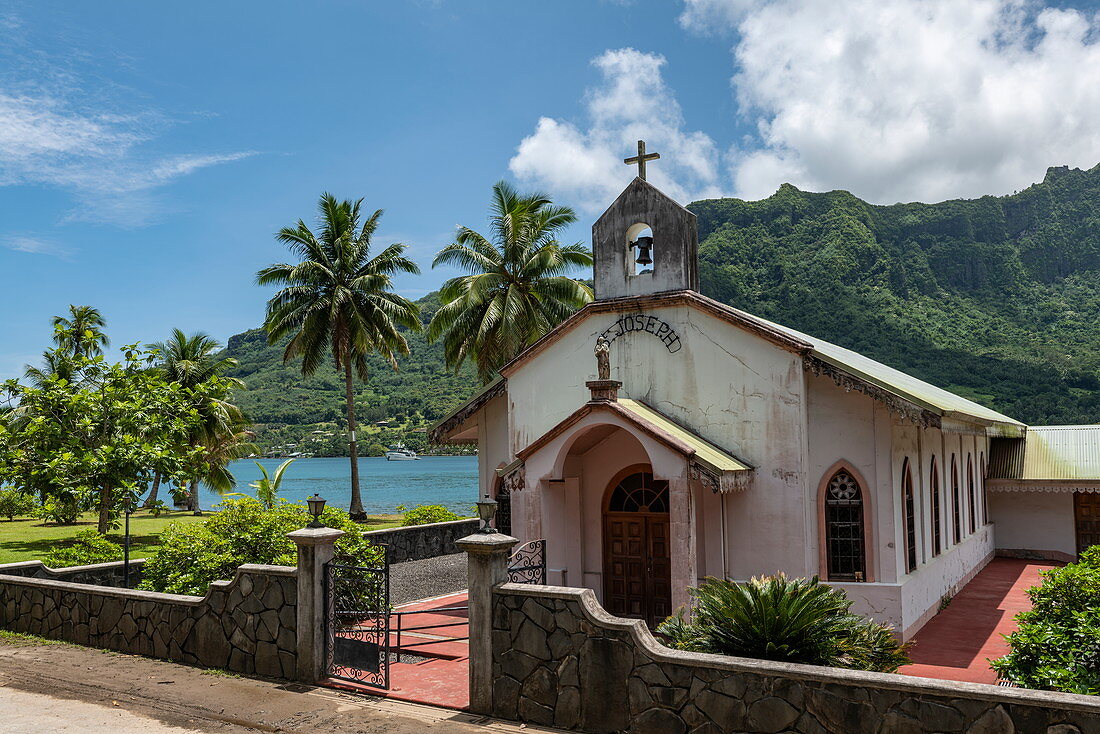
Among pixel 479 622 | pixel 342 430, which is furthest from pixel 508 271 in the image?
pixel 342 430

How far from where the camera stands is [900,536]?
13.9m

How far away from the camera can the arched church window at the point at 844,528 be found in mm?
13859

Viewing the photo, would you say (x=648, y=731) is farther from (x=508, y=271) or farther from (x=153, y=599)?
(x=508, y=271)

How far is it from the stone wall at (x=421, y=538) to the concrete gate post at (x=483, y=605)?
11531 millimetres

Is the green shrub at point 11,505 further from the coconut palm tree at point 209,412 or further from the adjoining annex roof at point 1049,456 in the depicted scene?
A: the adjoining annex roof at point 1049,456

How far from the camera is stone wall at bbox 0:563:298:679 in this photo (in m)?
11.5

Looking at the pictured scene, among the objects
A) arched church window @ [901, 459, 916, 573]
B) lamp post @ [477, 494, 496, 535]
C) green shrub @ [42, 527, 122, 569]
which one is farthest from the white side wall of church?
green shrub @ [42, 527, 122, 569]

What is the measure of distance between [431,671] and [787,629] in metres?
5.29

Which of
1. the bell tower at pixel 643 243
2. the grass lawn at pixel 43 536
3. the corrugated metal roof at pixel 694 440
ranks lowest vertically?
the grass lawn at pixel 43 536

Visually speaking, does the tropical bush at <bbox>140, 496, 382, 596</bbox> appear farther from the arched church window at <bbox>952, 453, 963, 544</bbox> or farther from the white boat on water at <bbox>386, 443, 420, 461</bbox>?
the white boat on water at <bbox>386, 443, 420, 461</bbox>

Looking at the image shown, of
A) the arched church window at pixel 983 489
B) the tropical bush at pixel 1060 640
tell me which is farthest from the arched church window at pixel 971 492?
the tropical bush at pixel 1060 640

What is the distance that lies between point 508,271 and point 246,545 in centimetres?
1885

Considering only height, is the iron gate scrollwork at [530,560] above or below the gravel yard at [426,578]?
above

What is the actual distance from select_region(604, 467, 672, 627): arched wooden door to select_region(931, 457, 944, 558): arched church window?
5.80 metres
